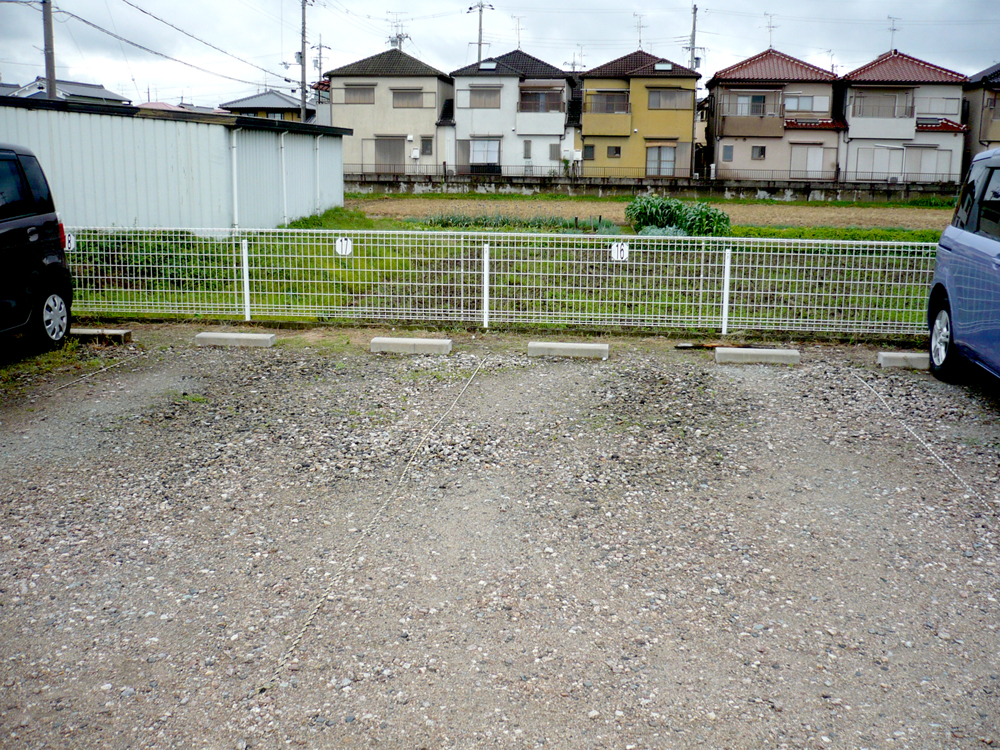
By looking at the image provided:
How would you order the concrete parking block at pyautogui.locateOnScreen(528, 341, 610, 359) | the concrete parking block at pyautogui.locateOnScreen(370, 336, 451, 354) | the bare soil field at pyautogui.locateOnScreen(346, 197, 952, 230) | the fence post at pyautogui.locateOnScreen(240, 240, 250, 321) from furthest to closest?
the bare soil field at pyautogui.locateOnScreen(346, 197, 952, 230) < the fence post at pyautogui.locateOnScreen(240, 240, 250, 321) < the concrete parking block at pyautogui.locateOnScreen(370, 336, 451, 354) < the concrete parking block at pyautogui.locateOnScreen(528, 341, 610, 359)

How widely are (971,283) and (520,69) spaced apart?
3447 cm

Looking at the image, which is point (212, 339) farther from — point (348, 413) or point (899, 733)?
point (899, 733)

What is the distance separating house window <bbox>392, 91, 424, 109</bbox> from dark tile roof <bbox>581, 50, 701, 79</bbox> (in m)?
7.33

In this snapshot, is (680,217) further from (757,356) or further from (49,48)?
(49,48)

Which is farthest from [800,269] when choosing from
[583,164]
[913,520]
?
[583,164]

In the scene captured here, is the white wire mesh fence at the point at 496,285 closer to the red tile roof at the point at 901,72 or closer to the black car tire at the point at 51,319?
the black car tire at the point at 51,319

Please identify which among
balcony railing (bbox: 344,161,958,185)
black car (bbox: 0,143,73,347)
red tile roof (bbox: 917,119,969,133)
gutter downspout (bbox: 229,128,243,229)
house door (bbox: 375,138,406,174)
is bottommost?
black car (bbox: 0,143,73,347)

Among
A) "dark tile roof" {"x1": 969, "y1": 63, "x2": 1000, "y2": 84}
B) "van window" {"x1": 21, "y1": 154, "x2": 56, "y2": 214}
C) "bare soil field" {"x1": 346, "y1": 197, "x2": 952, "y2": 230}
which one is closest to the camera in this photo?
"van window" {"x1": 21, "y1": 154, "x2": 56, "y2": 214}

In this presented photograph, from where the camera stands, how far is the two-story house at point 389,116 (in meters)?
38.0

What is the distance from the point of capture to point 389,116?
125ft

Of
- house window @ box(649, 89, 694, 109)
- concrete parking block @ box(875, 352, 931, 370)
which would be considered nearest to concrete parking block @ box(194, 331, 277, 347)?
concrete parking block @ box(875, 352, 931, 370)

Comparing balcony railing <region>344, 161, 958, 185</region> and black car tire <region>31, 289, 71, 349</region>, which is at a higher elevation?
balcony railing <region>344, 161, 958, 185</region>

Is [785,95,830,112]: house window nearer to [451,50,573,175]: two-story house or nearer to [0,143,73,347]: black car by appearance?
[451,50,573,175]: two-story house

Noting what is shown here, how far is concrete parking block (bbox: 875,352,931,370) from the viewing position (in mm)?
6969
